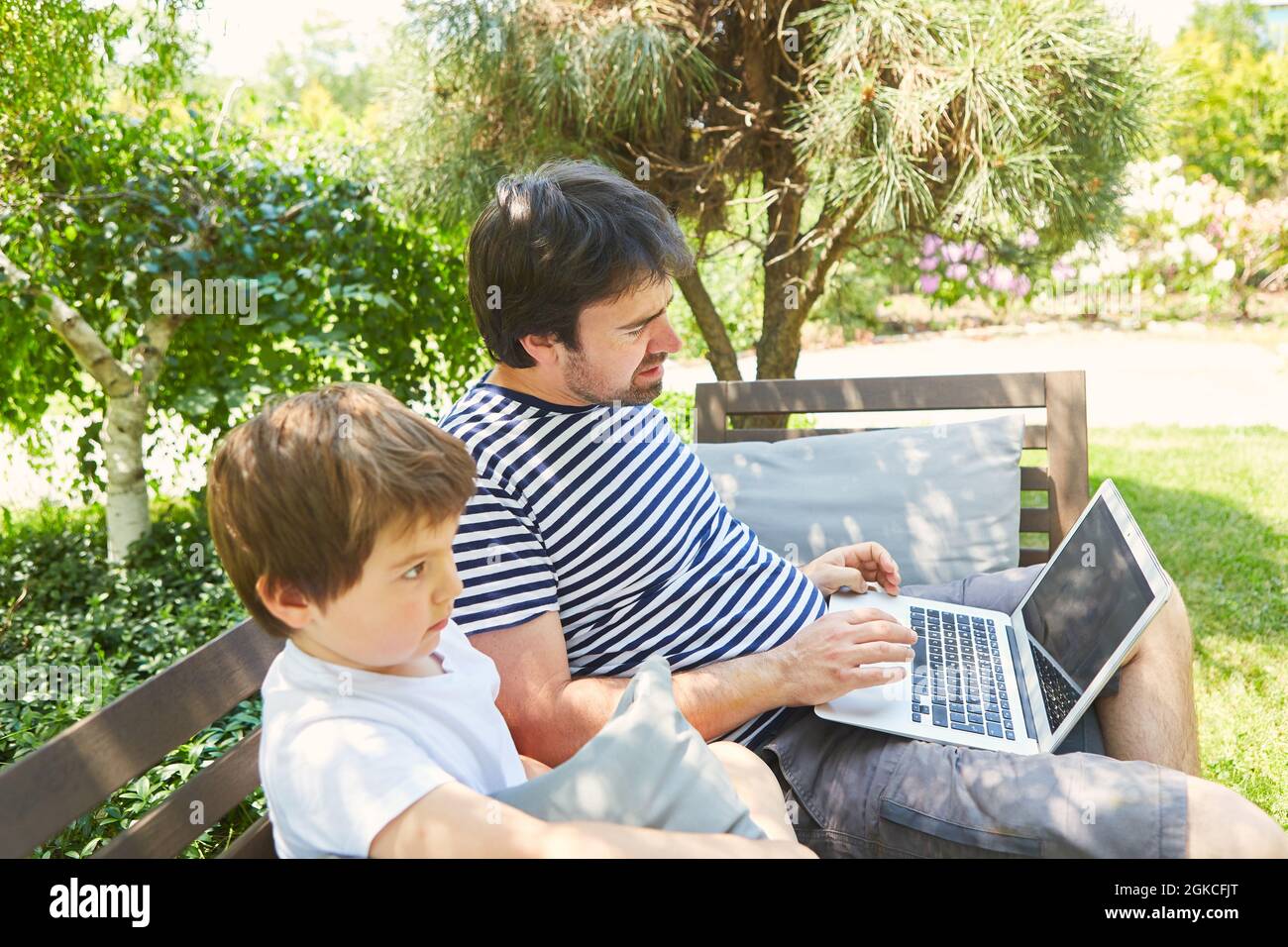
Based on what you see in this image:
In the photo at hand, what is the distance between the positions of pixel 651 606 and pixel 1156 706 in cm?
84

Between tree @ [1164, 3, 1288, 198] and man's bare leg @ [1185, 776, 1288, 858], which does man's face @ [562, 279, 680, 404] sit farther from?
tree @ [1164, 3, 1288, 198]

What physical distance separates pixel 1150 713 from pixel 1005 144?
1.65 m

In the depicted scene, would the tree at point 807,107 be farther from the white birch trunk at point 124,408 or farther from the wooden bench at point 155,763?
the wooden bench at point 155,763

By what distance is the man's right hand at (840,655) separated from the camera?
1469 millimetres

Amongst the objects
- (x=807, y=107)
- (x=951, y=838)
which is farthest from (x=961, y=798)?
(x=807, y=107)

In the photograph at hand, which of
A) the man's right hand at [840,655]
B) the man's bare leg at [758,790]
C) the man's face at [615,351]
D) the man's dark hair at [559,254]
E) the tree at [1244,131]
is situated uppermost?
the tree at [1244,131]

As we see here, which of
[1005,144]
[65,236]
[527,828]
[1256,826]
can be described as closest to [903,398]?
[1005,144]

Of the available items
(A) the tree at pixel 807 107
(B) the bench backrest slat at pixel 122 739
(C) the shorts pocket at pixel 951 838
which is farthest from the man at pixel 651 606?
(A) the tree at pixel 807 107

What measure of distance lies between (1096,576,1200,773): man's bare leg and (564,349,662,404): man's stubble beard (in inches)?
35.0

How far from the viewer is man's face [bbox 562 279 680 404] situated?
5.37ft

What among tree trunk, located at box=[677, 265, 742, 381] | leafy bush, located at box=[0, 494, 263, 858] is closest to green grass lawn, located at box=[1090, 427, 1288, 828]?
tree trunk, located at box=[677, 265, 742, 381]

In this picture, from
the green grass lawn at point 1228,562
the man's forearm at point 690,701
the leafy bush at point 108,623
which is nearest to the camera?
the man's forearm at point 690,701

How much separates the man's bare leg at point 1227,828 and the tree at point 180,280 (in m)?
3.01

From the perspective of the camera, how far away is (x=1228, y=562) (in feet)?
12.5
